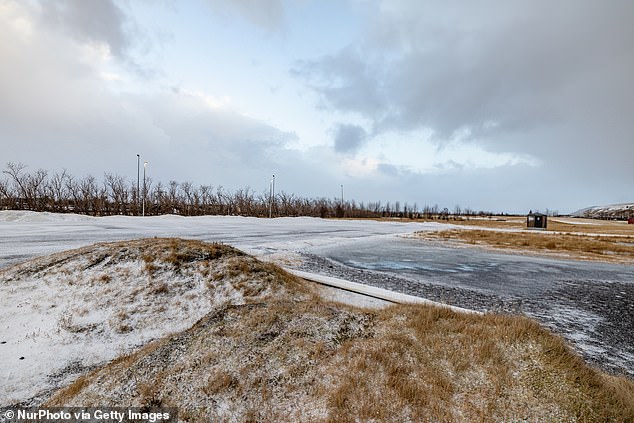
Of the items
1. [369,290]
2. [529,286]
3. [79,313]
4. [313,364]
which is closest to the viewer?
[313,364]

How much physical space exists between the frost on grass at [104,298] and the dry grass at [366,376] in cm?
71

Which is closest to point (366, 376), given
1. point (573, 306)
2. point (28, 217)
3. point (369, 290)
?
point (369, 290)

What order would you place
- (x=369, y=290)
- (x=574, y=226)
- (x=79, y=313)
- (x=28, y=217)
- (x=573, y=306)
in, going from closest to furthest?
(x=79, y=313) → (x=573, y=306) → (x=369, y=290) → (x=28, y=217) → (x=574, y=226)

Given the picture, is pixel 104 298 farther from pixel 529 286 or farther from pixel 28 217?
pixel 28 217

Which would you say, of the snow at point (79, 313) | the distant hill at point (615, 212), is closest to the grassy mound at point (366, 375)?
the snow at point (79, 313)

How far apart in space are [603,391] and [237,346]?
305 centimetres

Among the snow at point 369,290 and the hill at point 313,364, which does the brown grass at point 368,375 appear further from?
the snow at point 369,290

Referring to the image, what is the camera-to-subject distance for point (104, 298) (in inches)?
187

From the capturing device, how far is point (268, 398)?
8.09ft

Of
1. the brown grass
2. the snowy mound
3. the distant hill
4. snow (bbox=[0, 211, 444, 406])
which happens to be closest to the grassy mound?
the brown grass

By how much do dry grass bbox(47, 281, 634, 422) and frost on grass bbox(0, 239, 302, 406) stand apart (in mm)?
709

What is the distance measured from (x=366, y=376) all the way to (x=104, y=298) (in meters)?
4.23

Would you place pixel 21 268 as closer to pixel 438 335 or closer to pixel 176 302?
pixel 176 302

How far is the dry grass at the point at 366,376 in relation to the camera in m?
2.28
